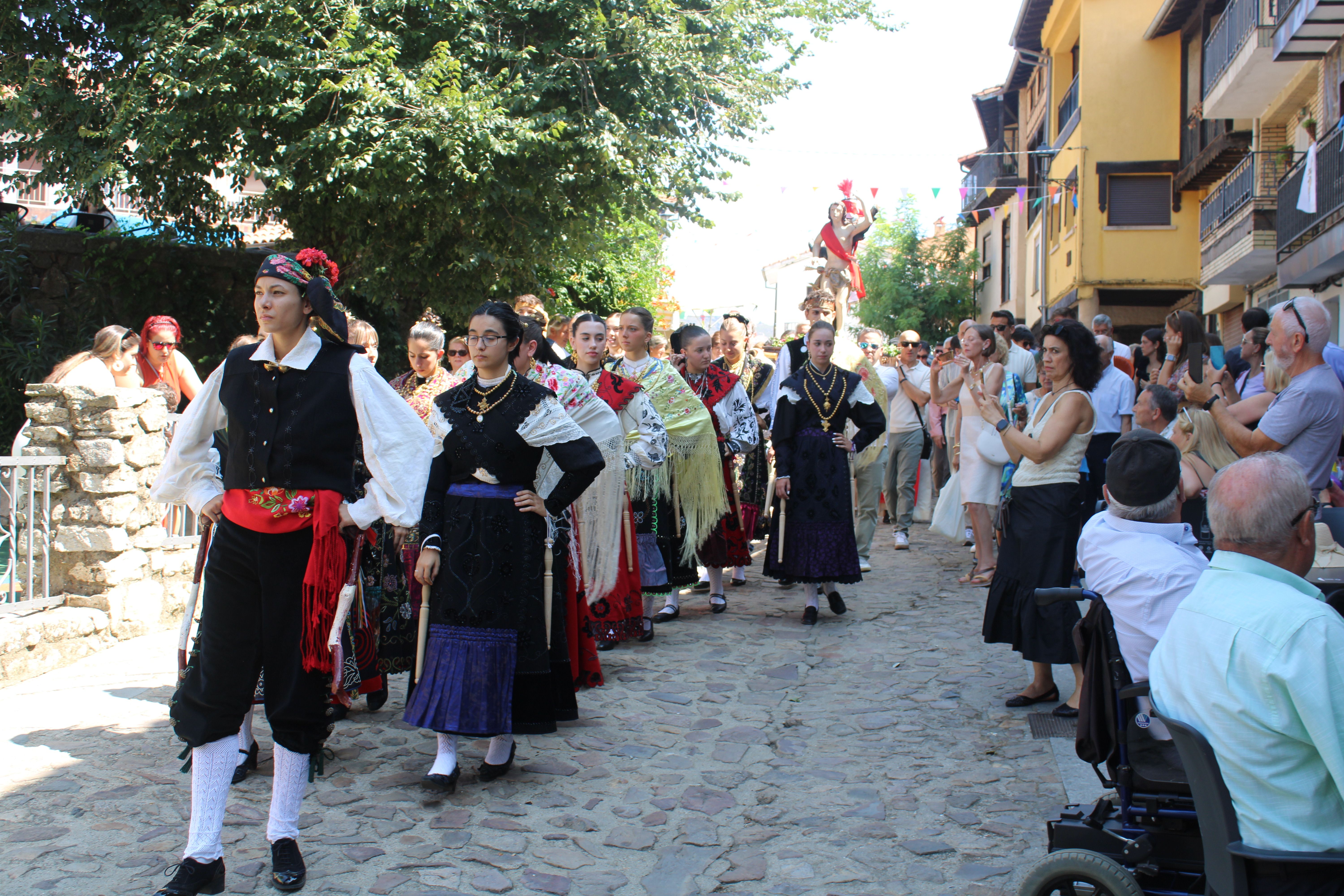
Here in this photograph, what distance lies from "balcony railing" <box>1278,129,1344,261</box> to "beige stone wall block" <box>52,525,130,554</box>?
558 inches

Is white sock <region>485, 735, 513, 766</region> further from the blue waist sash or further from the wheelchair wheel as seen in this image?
the wheelchair wheel

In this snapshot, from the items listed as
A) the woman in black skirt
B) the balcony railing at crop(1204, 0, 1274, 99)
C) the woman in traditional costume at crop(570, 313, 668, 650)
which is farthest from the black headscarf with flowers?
the balcony railing at crop(1204, 0, 1274, 99)

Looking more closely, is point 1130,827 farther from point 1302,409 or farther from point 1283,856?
point 1302,409

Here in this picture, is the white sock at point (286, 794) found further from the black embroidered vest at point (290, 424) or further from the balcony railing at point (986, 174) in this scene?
the balcony railing at point (986, 174)

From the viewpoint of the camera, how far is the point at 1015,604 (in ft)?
17.5

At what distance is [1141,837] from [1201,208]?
23.5m

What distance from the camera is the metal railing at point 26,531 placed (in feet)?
20.2

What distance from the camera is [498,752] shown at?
464 cm

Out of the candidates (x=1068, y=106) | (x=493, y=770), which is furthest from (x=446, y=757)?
(x=1068, y=106)

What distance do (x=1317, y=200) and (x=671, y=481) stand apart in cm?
1161

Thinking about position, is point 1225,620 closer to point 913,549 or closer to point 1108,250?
point 913,549

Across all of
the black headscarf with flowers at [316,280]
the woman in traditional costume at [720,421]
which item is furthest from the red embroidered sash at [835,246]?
the black headscarf with flowers at [316,280]

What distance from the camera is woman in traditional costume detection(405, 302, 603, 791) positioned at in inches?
172

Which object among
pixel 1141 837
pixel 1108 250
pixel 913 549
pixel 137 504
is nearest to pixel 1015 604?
pixel 1141 837
